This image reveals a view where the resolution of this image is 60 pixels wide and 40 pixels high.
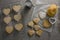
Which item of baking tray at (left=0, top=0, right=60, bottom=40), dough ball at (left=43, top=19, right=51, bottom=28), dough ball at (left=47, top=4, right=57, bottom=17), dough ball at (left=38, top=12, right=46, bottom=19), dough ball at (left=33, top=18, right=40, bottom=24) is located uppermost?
dough ball at (left=47, top=4, right=57, bottom=17)

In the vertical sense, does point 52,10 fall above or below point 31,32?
above

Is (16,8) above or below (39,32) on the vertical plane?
above

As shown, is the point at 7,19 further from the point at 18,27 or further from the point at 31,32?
the point at 31,32

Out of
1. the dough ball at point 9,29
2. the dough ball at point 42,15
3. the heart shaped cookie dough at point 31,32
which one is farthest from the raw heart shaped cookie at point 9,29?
the dough ball at point 42,15

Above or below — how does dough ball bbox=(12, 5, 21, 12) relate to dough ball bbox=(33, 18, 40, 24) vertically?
above

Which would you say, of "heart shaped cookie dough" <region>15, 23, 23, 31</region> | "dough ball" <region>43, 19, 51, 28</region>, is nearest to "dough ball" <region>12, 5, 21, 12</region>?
"heart shaped cookie dough" <region>15, 23, 23, 31</region>

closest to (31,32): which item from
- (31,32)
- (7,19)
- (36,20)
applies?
(31,32)

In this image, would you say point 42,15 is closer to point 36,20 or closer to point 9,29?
point 36,20

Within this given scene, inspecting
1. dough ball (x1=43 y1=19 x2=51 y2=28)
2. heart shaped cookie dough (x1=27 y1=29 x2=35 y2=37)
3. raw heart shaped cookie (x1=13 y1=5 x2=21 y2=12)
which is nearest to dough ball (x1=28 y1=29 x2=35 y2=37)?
heart shaped cookie dough (x1=27 y1=29 x2=35 y2=37)

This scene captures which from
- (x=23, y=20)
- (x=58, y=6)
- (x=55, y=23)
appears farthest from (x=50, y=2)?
(x=23, y=20)

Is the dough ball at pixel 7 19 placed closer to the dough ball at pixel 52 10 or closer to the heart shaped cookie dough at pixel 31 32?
the heart shaped cookie dough at pixel 31 32

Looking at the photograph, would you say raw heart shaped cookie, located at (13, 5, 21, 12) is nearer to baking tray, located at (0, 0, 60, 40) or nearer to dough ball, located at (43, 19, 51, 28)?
baking tray, located at (0, 0, 60, 40)

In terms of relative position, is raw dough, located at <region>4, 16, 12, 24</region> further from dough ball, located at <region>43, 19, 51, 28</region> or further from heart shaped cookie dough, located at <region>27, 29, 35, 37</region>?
dough ball, located at <region>43, 19, 51, 28</region>

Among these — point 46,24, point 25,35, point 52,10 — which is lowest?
point 25,35
